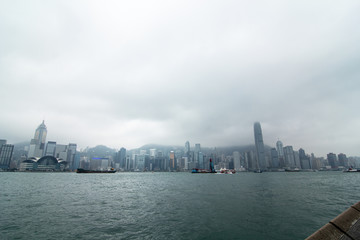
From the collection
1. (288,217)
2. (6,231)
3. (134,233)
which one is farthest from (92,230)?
(288,217)

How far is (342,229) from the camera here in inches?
184

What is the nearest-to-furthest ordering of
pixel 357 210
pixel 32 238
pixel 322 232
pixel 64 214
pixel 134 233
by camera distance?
pixel 322 232 → pixel 357 210 → pixel 32 238 → pixel 134 233 → pixel 64 214

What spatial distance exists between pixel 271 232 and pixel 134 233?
12823mm

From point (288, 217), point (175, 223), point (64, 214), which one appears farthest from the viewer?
point (64, 214)

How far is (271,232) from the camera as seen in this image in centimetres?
1658

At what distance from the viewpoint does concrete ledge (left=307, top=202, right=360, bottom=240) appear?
4.55 m

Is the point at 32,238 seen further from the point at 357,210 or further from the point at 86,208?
the point at 357,210

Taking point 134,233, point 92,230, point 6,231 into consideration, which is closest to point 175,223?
point 134,233

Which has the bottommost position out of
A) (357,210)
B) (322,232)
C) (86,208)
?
(86,208)

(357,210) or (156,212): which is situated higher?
(357,210)

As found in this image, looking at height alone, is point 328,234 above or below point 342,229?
below

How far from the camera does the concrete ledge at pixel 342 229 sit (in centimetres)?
455

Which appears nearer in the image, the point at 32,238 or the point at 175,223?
the point at 32,238

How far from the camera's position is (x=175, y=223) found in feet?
64.1
